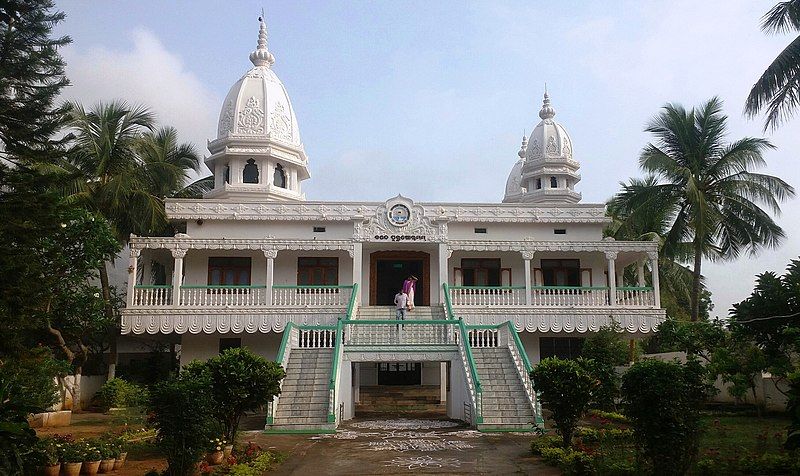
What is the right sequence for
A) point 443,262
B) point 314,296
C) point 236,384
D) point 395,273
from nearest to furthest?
1. point 236,384
2. point 314,296
3. point 443,262
4. point 395,273

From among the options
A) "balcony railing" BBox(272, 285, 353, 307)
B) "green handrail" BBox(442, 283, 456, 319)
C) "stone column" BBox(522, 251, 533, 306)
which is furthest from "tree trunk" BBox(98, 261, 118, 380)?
"stone column" BBox(522, 251, 533, 306)

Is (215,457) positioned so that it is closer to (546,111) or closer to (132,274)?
(132,274)

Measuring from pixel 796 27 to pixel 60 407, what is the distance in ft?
70.9

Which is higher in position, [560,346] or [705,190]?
[705,190]

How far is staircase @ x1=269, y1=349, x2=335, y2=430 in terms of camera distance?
1553 cm

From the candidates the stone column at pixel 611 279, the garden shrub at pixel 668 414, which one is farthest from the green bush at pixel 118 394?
the garden shrub at pixel 668 414

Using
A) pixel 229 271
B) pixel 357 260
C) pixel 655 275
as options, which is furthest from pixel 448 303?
pixel 229 271

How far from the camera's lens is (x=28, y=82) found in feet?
56.9

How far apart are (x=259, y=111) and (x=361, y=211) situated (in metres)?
7.51

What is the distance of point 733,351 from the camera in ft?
51.7

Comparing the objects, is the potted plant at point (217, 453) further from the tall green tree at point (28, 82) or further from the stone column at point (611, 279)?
the stone column at point (611, 279)

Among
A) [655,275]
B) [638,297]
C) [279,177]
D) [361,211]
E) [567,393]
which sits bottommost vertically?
[567,393]

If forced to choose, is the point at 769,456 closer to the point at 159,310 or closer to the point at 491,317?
the point at 491,317

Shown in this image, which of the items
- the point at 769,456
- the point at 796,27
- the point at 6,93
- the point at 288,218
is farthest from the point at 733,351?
the point at 6,93
